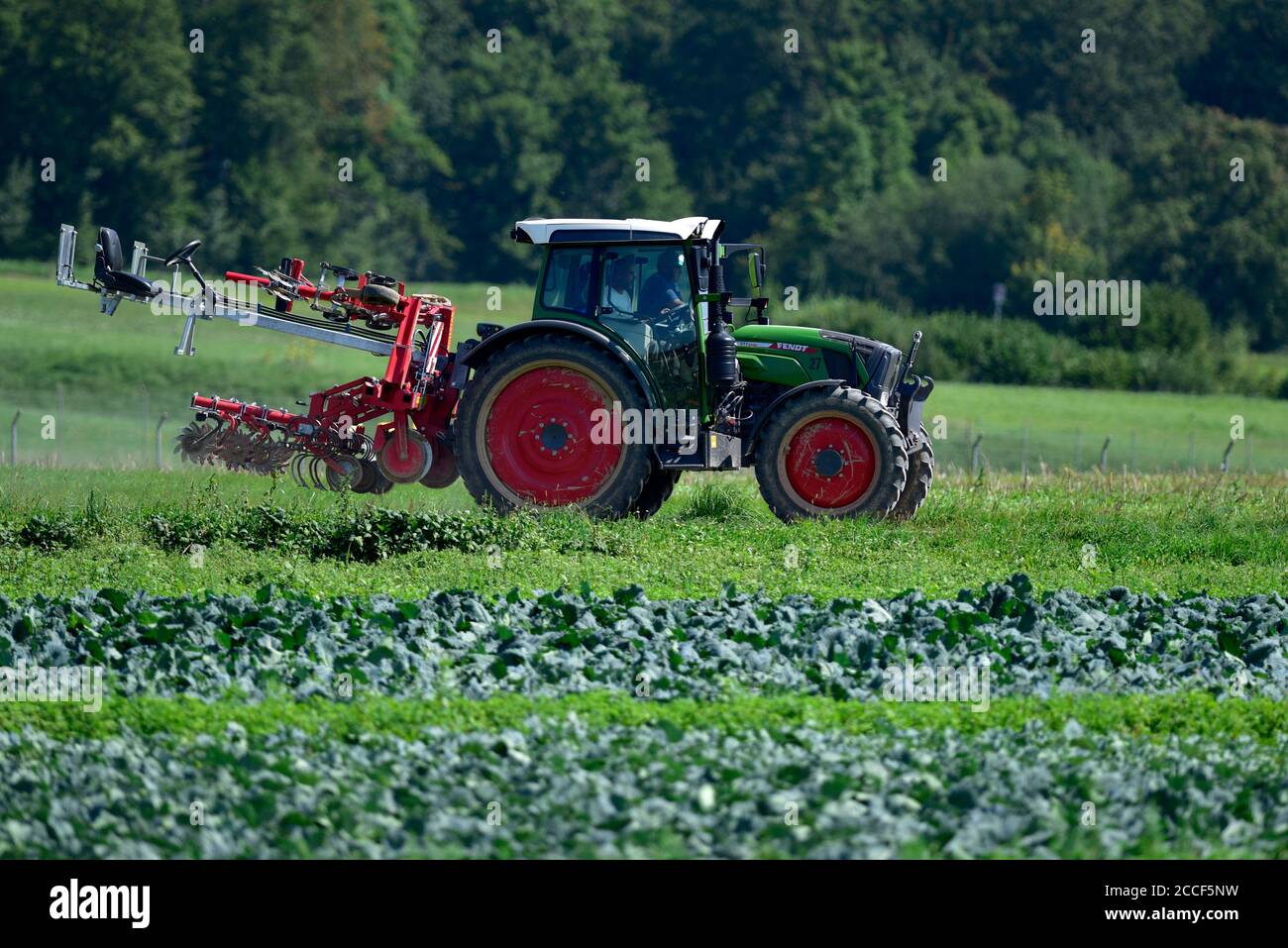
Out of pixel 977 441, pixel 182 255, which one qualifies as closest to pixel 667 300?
pixel 182 255

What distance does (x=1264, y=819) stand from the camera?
7.75 metres

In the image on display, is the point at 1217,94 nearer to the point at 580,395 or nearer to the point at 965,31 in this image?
the point at 965,31

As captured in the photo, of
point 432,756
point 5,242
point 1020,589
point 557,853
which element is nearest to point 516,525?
point 1020,589

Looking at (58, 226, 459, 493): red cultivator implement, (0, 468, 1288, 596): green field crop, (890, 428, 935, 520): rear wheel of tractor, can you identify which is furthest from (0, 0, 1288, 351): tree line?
(0, 468, 1288, 596): green field crop

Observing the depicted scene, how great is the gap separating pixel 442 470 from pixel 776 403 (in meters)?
3.29

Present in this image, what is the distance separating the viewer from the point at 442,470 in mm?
17109

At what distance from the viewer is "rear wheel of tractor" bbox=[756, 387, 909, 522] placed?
51.9ft

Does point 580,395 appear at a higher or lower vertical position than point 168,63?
lower

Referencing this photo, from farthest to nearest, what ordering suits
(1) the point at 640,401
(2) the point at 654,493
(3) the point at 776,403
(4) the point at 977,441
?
(4) the point at 977,441 < (2) the point at 654,493 < (3) the point at 776,403 < (1) the point at 640,401

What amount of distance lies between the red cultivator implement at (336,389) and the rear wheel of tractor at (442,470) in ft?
0.06

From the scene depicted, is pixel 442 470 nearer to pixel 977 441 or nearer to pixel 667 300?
pixel 667 300

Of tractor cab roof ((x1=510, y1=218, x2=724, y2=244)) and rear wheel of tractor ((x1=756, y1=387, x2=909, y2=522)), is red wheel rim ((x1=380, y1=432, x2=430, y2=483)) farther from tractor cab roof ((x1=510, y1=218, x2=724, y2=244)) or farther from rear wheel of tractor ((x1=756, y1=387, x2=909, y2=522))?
rear wheel of tractor ((x1=756, y1=387, x2=909, y2=522))

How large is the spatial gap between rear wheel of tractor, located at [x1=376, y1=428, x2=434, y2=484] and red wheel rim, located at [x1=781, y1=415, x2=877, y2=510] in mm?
3218
